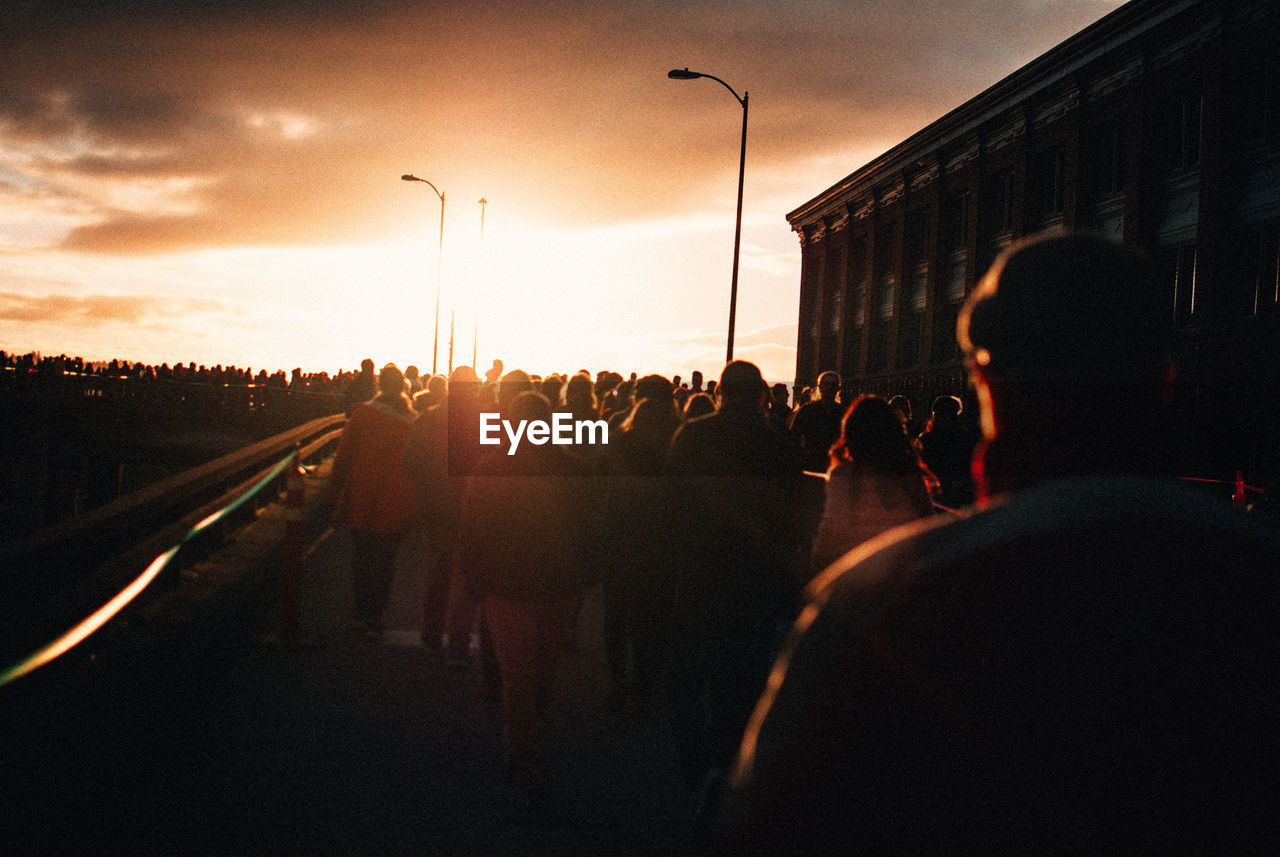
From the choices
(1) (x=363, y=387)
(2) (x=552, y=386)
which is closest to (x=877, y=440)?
(2) (x=552, y=386)

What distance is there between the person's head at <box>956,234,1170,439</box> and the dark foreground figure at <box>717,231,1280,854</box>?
0.22 metres

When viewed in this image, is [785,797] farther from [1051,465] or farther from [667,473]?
[667,473]

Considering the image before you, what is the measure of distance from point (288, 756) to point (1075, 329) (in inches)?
225

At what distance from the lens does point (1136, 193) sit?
82.4ft

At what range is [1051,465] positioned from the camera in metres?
1.32

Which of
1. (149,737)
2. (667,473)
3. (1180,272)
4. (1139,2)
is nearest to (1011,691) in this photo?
(667,473)

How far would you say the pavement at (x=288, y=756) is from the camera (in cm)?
467

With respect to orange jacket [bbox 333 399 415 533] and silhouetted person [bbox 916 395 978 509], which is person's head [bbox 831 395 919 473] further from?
orange jacket [bbox 333 399 415 533]

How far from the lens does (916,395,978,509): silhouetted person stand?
10016 millimetres

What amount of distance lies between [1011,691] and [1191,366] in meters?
23.9

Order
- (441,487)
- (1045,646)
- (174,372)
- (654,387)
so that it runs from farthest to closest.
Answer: (174,372) → (441,487) → (654,387) → (1045,646)

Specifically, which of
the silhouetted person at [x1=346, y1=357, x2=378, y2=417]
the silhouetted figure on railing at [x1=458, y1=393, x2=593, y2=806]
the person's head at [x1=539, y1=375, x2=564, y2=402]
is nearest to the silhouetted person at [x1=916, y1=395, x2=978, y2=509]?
the person's head at [x1=539, y1=375, x2=564, y2=402]

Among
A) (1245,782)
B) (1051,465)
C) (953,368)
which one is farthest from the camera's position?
(953,368)

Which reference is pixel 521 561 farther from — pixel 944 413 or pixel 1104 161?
pixel 1104 161
